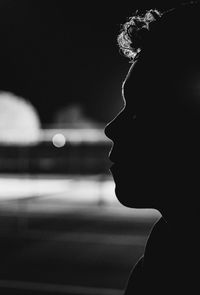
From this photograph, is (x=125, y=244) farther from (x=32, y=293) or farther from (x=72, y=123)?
(x=72, y=123)

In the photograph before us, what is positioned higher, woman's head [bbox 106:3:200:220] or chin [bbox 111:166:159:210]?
woman's head [bbox 106:3:200:220]

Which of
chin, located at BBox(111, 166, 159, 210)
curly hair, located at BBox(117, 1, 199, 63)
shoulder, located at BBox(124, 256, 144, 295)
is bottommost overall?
shoulder, located at BBox(124, 256, 144, 295)

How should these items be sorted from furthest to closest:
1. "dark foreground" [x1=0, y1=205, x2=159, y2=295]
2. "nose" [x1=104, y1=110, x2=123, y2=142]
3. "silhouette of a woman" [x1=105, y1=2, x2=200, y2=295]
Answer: "dark foreground" [x1=0, y1=205, x2=159, y2=295] < "nose" [x1=104, y1=110, x2=123, y2=142] < "silhouette of a woman" [x1=105, y1=2, x2=200, y2=295]

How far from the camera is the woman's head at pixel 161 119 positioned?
3.98 ft

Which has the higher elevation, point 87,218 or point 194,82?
point 194,82

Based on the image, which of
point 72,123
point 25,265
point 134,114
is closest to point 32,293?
point 25,265

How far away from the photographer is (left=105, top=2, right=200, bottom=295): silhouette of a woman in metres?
1.21

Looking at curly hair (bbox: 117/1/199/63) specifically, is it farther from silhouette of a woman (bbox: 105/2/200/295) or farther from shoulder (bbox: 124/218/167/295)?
shoulder (bbox: 124/218/167/295)

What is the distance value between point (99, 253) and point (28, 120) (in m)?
18.5

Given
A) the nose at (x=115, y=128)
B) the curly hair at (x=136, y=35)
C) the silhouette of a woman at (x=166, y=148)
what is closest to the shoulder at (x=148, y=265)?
the silhouette of a woman at (x=166, y=148)

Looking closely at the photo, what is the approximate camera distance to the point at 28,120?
25531 millimetres

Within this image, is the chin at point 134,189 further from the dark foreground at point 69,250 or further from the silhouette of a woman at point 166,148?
the dark foreground at point 69,250

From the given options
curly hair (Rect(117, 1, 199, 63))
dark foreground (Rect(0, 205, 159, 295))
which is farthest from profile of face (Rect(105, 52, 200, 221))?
dark foreground (Rect(0, 205, 159, 295))

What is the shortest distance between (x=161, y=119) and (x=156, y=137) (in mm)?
44
